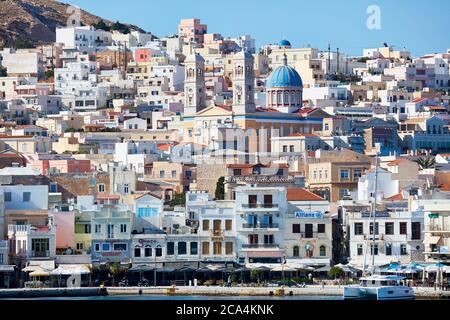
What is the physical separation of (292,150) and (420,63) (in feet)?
90.1

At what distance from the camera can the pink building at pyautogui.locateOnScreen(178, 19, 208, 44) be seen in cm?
9994

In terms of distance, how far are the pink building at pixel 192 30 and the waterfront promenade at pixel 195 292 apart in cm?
6719

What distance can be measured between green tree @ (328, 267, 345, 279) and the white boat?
2397mm

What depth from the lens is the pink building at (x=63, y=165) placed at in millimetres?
49469

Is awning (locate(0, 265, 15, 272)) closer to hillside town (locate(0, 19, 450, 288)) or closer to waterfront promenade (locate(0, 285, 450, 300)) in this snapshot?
hillside town (locate(0, 19, 450, 288))

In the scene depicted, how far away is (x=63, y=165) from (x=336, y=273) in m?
17.7

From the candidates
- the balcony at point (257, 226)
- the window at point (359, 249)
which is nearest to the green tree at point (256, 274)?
the balcony at point (257, 226)

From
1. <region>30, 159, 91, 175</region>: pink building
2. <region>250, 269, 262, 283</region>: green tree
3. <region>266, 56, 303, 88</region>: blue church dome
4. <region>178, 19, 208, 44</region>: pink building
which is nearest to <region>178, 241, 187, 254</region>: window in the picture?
<region>250, 269, 262, 283</region>: green tree

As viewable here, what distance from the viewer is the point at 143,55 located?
9031cm

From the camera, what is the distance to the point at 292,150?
60219 millimetres

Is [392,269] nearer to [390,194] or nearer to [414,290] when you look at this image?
[414,290]

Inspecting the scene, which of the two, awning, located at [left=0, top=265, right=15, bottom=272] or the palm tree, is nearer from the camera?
awning, located at [left=0, top=265, right=15, bottom=272]

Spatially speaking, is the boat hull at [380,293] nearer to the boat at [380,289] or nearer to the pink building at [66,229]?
the boat at [380,289]
